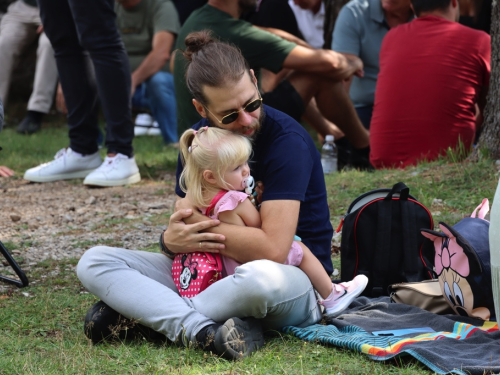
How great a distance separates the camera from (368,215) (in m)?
2.93

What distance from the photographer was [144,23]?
7.43 metres

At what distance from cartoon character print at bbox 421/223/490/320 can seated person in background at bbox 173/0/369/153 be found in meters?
2.62

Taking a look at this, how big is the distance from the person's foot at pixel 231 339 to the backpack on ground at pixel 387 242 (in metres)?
0.77

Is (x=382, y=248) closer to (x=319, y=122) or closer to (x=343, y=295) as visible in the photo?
(x=343, y=295)

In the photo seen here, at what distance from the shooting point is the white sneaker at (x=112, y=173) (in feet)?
16.4

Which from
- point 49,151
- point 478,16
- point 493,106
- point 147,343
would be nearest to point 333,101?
point 493,106

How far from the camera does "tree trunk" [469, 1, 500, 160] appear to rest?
420cm

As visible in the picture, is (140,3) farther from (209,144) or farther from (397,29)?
(209,144)

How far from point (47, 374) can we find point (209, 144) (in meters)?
0.87

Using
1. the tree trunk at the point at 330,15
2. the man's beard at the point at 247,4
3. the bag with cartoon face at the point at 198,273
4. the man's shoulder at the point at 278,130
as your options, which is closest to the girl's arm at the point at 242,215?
the bag with cartoon face at the point at 198,273

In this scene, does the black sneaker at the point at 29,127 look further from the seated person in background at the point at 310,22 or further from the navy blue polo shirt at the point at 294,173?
the navy blue polo shirt at the point at 294,173

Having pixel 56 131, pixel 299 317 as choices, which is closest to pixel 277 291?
pixel 299 317

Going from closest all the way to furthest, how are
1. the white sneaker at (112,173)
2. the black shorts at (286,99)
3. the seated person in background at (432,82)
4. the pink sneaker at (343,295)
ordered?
the pink sneaker at (343,295) → the seated person in background at (432,82) → the white sneaker at (112,173) → the black shorts at (286,99)

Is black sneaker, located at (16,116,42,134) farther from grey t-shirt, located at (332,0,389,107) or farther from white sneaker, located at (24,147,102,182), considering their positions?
grey t-shirt, located at (332,0,389,107)
